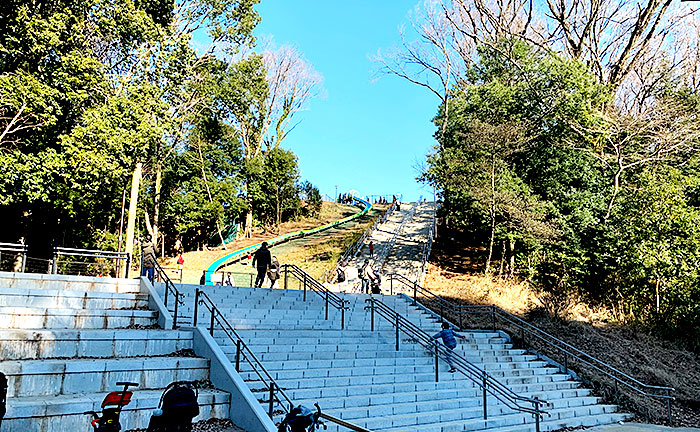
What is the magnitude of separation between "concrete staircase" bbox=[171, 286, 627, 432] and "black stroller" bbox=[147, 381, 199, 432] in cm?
335

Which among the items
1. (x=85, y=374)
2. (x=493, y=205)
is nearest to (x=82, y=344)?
(x=85, y=374)

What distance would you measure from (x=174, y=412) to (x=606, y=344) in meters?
15.3

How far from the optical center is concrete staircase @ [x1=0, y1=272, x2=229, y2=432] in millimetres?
6434

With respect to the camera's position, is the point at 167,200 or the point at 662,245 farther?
the point at 167,200

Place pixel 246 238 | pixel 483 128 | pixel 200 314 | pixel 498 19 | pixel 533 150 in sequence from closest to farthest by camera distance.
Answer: pixel 200 314
pixel 483 128
pixel 533 150
pixel 498 19
pixel 246 238

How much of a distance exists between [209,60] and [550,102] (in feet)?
53.7

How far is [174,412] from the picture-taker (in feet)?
15.0

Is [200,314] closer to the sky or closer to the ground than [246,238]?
Answer: closer to the ground

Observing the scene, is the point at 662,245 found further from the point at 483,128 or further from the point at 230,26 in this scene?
the point at 230,26

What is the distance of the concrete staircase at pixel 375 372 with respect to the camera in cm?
884

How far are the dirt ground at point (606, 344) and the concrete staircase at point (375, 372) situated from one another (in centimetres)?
101

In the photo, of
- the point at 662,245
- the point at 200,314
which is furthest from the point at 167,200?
the point at 662,245

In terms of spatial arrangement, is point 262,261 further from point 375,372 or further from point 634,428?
point 634,428

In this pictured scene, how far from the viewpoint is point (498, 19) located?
94.8 feet
